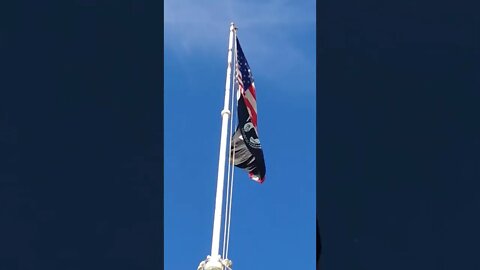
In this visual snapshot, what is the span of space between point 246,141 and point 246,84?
1465mm

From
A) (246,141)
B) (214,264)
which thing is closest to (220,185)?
(214,264)

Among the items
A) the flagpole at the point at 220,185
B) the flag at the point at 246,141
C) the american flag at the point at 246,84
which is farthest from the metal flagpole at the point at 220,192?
the flag at the point at 246,141

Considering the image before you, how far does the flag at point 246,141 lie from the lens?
49.5 feet

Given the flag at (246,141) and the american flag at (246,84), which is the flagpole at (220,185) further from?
the flag at (246,141)

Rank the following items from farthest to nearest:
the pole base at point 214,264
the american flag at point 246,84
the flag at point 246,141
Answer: the american flag at point 246,84 < the flag at point 246,141 < the pole base at point 214,264

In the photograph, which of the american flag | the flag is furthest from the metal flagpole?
the flag

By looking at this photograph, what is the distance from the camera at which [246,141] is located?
1509 centimetres

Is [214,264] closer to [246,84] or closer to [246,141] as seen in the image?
[246,141]
